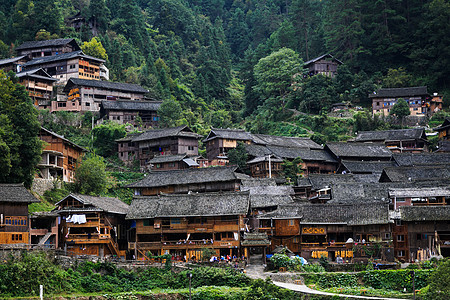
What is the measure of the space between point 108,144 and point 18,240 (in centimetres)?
3710

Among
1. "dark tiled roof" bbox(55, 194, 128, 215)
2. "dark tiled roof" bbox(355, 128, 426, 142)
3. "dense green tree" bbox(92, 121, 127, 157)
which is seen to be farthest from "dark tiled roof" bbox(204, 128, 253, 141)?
"dark tiled roof" bbox(55, 194, 128, 215)

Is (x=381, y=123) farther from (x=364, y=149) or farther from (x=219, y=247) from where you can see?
(x=219, y=247)

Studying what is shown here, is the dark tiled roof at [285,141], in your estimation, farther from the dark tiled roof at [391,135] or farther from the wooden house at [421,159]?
the wooden house at [421,159]

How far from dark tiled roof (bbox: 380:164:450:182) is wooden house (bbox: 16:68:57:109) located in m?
51.3

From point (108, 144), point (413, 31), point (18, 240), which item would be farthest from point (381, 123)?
point (18, 240)

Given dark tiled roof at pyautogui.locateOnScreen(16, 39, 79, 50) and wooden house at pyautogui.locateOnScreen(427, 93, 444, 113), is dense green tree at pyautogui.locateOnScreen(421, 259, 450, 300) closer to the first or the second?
wooden house at pyautogui.locateOnScreen(427, 93, 444, 113)

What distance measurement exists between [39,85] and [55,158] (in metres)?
30.1

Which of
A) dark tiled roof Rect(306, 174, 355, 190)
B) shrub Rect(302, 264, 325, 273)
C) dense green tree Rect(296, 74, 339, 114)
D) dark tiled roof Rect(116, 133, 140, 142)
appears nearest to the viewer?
shrub Rect(302, 264, 325, 273)

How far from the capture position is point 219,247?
2196 inches

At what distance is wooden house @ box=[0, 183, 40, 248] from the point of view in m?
47.3

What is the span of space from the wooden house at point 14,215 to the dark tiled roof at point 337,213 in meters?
20.5

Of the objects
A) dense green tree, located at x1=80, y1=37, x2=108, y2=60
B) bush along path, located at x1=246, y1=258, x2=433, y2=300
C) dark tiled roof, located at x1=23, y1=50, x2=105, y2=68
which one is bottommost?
bush along path, located at x1=246, y1=258, x2=433, y2=300

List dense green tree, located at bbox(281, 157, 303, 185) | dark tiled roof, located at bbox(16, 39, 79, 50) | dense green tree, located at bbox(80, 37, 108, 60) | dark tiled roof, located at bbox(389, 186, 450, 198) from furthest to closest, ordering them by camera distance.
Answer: dense green tree, located at bbox(80, 37, 108, 60) → dark tiled roof, located at bbox(16, 39, 79, 50) → dense green tree, located at bbox(281, 157, 303, 185) → dark tiled roof, located at bbox(389, 186, 450, 198)

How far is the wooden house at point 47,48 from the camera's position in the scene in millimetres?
104688
